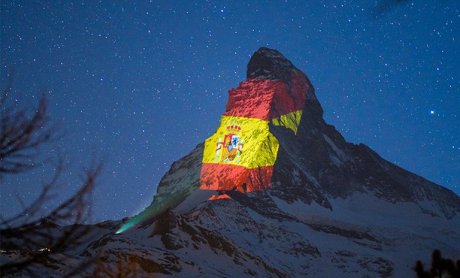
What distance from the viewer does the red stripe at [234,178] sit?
459 ft

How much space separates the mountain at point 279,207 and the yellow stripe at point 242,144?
415mm

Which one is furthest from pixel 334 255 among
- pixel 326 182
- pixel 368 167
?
pixel 368 167

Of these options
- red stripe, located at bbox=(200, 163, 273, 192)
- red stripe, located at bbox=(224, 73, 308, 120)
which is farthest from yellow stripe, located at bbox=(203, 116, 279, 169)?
red stripe, located at bbox=(224, 73, 308, 120)

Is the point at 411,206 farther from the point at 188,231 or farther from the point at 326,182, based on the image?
the point at 188,231

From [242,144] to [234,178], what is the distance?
14356 mm

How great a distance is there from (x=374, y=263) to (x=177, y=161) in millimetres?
100624

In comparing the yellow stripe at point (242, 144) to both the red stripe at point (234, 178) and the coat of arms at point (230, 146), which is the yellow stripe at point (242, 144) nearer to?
the coat of arms at point (230, 146)

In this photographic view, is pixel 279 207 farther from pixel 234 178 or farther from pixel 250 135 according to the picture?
pixel 250 135

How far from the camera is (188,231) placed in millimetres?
88500

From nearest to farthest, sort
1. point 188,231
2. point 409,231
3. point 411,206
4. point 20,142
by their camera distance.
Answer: point 20,142 < point 188,231 < point 409,231 < point 411,206

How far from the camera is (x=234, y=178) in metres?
144

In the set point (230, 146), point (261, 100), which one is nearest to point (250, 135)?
point (230, 146)

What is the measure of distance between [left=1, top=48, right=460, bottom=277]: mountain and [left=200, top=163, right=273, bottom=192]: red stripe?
0.38 metres

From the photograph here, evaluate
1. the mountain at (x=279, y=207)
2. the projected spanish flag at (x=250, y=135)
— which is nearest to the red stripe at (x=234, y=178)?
the projected spanish flag at (x=250, y=135)
